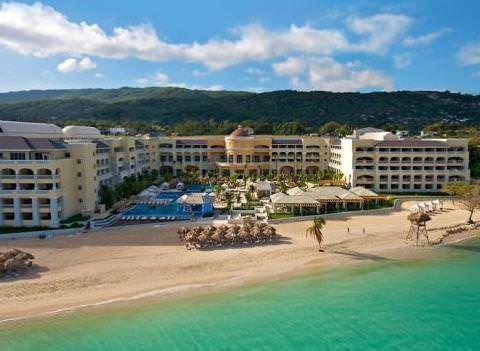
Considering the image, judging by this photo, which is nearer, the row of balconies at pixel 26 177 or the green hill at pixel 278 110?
the row of balconies at pixel 26 177

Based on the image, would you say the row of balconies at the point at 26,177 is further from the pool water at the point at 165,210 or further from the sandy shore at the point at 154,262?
the pool water at the point at 165,210

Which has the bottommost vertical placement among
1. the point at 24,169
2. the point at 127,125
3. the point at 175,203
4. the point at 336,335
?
the point at 336,335

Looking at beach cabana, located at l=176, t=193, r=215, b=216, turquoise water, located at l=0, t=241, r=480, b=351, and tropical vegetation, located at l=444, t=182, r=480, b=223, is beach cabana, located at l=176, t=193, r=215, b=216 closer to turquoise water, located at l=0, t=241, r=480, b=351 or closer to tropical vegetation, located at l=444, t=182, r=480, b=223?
turquoise water, located at l=0, t=241, r=480, b=351

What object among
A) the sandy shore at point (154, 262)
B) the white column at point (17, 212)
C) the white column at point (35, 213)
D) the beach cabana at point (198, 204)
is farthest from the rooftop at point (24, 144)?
the beach cabana at point (198, 204)

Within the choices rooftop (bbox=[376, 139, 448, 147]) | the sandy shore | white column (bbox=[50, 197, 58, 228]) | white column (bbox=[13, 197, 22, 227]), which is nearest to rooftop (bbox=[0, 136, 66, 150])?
white column (bbox=[13, 197, 22, 227])

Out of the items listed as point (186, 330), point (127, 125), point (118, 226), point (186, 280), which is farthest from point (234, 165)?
point (127, 125)

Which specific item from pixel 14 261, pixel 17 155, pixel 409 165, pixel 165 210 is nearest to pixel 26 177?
pixel 17 155

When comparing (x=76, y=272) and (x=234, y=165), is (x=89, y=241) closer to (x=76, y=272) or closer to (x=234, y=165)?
(x=76, y=272)
